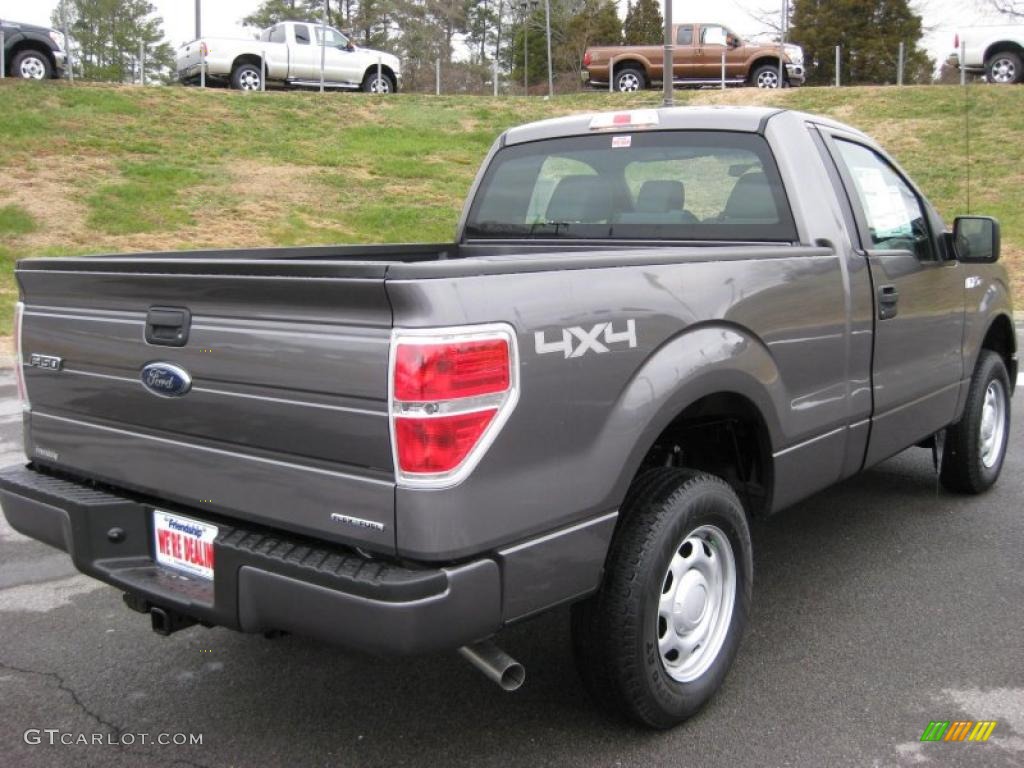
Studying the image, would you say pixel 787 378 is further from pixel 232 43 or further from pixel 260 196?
pixel 232 43

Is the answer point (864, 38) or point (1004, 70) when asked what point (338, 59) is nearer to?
point (1004, 70)

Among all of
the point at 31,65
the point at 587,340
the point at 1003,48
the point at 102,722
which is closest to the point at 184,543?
the point at 102,722

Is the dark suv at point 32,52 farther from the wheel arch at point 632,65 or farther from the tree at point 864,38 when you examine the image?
the tree at point 864,38

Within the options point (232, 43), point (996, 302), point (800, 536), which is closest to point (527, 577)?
point (800, 536)

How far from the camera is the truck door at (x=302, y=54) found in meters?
24.7

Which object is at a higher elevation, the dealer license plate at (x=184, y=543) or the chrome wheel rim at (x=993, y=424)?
the dealer license plate at (x=184, y=543)

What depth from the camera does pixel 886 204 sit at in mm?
4281

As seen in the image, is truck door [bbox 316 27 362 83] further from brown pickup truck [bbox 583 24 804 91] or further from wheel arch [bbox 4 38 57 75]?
brown pickup truck [bbox 583 24 804 91]

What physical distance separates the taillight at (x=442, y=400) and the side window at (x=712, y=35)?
27717 millimetres

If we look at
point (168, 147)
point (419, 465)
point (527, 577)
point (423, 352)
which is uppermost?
point (168, 147)

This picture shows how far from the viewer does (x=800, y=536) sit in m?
4.80

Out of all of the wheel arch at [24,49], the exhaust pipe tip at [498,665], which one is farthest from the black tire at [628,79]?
the exhaust pipe tip at [498,665]

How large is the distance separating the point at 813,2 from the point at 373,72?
103 ft

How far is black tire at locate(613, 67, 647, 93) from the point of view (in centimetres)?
2798
